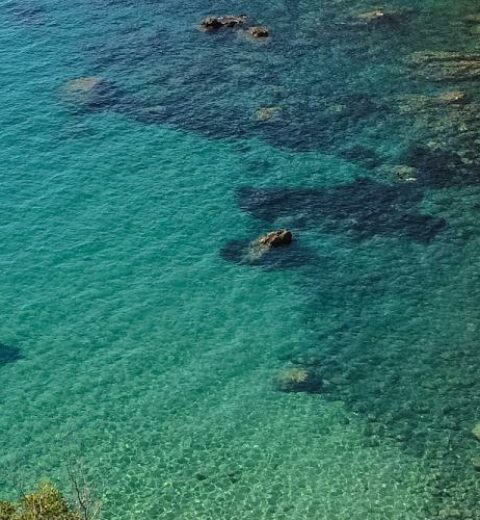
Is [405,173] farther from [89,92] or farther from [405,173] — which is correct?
[89,92]

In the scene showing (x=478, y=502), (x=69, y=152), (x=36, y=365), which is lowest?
(x=478, y=502)

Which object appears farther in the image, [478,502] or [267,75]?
[267,75]

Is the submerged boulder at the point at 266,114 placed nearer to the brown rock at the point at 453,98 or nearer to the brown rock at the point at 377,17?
the brown rock at the point at 453,98

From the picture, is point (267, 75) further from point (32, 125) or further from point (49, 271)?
point (49, 271)

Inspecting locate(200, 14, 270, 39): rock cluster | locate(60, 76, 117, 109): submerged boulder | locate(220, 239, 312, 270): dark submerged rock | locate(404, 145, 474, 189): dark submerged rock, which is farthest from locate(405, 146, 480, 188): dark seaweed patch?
locate(60, 76, 117, 109): submerged boulder

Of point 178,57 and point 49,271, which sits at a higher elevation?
point 178,57

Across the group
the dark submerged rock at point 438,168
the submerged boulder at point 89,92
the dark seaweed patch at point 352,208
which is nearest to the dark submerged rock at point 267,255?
the dark seaweed patch at point 352,208

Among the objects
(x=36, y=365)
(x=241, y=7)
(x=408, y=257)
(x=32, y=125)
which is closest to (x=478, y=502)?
(x=408, y=257)
